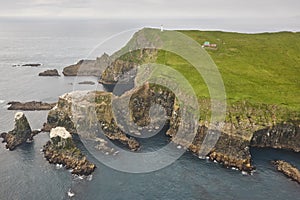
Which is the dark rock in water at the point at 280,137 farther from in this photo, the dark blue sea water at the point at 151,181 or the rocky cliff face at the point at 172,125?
the dark blue sea water at the point at 151,181

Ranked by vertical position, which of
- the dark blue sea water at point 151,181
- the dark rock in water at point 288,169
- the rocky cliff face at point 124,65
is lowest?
the dark blue sea water at point 151,181

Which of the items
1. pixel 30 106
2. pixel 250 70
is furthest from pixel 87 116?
pixel 250 70

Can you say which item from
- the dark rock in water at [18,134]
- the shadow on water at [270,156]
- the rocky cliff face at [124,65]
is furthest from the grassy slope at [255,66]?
the dark rock in water at [18,134]

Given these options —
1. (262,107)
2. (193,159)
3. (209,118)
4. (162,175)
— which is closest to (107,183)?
(162,175)

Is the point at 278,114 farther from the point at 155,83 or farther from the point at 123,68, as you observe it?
the point at 123,68

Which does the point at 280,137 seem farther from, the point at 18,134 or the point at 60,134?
the point at 18,134

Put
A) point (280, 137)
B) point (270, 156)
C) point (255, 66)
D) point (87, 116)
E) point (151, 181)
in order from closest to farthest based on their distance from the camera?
1. point (151, 181)
2. point (270, 156)
3. point (280, 137)
4. point (87, 116)
5. point (255, 66)

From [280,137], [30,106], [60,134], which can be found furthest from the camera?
[30,106]
